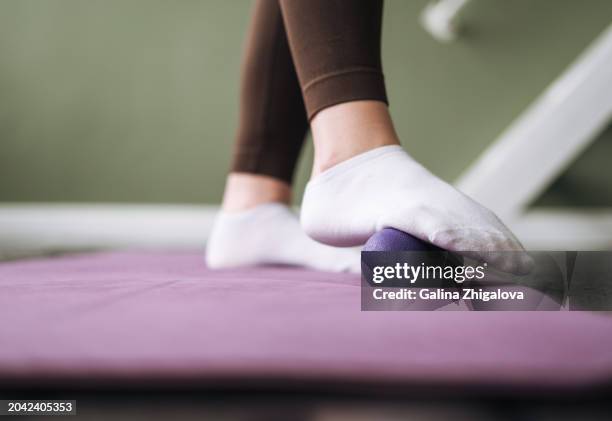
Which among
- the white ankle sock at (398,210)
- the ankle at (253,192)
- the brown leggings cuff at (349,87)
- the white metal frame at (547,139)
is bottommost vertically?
the white ankle sock at (398,210)

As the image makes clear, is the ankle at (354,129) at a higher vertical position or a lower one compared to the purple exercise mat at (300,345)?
higher

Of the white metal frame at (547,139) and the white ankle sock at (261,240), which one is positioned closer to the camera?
the white ankle sock at (261,240)

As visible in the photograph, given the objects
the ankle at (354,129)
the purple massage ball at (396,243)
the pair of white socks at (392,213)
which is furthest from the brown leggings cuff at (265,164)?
the purple massage ball at (396,243)

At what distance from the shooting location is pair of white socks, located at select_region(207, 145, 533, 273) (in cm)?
39

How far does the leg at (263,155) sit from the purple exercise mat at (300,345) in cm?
37

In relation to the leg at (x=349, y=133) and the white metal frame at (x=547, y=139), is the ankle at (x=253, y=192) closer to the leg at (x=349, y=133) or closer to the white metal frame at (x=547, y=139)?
the leg at (x=349, y=133)

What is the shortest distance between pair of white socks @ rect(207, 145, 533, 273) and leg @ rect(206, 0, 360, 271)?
70 millimetres

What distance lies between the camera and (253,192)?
716 millimetres

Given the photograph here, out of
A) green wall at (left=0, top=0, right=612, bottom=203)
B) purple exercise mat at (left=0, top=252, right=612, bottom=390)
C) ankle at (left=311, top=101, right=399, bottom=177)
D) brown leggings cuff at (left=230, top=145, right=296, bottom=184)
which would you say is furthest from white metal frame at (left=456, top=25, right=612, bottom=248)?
purple exercise mat at (left=0, top=252, right=612, bottom=390)

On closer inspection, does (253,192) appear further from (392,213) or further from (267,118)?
(392,213)

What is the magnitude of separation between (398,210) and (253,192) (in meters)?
0.34

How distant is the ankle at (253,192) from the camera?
2.34 feet

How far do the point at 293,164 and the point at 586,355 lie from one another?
558 mm

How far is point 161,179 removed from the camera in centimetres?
133
